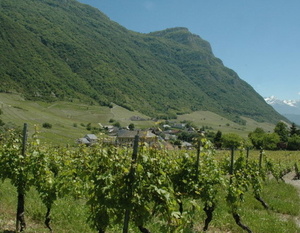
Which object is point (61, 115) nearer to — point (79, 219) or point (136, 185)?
point (79, 219)

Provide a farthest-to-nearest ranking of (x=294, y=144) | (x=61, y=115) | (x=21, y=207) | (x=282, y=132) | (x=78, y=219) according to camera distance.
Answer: (x=61, y=115)
(x=282, y=132)
(x=294, y=144)
(x=78, y=219)
(x=21, y=207)

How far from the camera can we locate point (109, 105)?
199 metres

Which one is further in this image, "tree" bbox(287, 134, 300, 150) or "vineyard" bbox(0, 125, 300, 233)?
"tree" bbox(287, 134, 300, 150)

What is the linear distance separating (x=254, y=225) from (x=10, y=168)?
341 inches

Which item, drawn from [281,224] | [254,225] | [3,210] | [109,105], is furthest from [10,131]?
[109,105]

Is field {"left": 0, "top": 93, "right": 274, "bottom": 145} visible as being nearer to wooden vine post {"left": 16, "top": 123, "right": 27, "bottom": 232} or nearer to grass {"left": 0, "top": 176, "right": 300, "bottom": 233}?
grass {"left": 0, "top": 176, "right": 300, "bottom": 233}

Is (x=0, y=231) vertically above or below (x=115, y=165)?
below

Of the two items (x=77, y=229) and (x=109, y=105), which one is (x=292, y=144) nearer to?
(x=77, y=229)

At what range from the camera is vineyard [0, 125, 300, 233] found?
515 centimetres

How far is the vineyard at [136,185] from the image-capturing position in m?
5.15

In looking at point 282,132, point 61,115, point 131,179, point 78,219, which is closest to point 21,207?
point 78,219

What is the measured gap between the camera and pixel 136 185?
5.09 metres

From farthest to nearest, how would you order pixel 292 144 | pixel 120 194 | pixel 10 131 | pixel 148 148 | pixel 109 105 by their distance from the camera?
pixel 109 105 < pixel 292 144 < pixel 10 131 < pixel 148 148 < pixel 120 194

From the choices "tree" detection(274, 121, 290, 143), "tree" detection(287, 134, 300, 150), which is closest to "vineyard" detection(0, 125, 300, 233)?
"tree" detection(287, 134, 300, 150)
